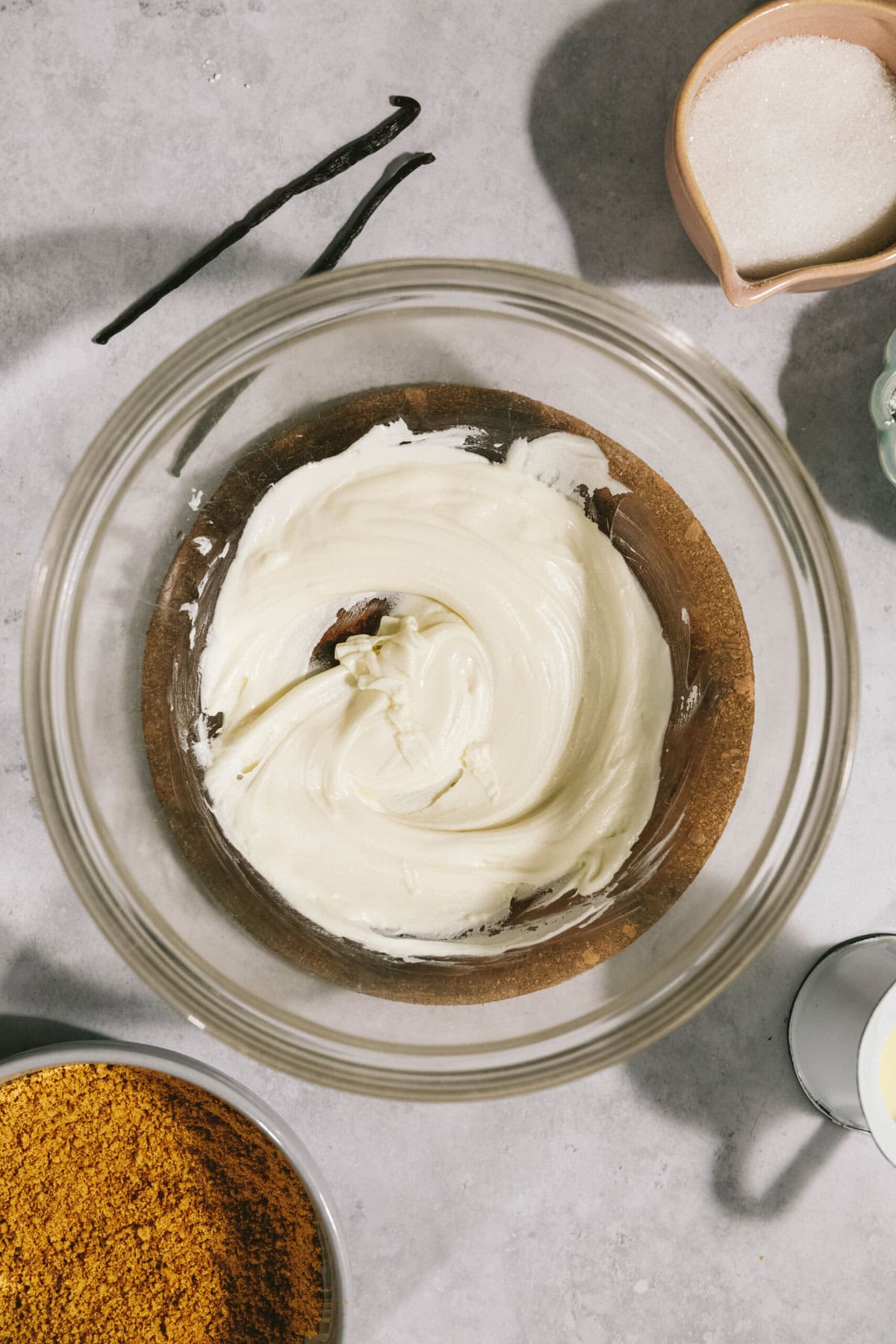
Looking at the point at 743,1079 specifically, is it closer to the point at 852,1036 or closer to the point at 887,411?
the point at 852,1036

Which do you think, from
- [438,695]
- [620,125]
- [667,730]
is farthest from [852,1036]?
[620,125]

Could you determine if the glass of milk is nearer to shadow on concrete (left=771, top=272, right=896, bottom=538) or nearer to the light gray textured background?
the light gray textured background

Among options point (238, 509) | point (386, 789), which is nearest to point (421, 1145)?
point (386, 789)

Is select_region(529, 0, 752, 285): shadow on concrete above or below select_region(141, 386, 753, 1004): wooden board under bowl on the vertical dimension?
above

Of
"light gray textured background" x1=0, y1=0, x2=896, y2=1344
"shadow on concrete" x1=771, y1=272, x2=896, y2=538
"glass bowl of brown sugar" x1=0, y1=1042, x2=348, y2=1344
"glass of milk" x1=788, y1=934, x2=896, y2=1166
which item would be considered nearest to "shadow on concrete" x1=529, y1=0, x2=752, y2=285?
"light gray textured background" x1=0, y1=0, x2=896, y2=1344

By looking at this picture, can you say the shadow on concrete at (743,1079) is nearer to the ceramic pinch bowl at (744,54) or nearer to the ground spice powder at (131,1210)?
the ground spice powder at (131,1210)

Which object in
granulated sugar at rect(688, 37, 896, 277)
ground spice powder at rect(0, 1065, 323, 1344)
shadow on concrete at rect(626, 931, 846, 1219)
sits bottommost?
shadow on concrete at rect(626, 931, 846, 1219)
